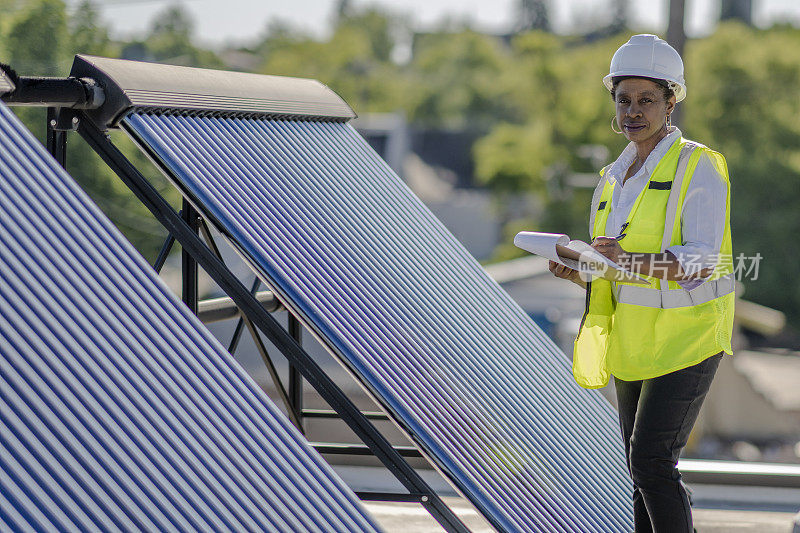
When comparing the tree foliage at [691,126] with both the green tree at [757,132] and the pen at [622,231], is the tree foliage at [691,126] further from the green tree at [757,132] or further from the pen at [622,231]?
the pen at [622,231]

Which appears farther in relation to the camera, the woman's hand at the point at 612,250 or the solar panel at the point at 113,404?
the woman's hand at the point at 612,250

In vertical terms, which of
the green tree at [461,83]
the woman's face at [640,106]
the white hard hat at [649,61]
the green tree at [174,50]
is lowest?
the green tree at [461,83]

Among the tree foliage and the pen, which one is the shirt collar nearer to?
the pen

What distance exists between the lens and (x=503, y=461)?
3172 millimetres

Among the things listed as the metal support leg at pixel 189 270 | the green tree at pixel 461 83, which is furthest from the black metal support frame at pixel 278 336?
the green tree at pixel 461 83

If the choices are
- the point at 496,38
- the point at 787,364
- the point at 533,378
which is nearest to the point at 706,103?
the point at 787,364

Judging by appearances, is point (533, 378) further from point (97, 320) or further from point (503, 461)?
point (97, 320)

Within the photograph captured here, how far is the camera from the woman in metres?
3.01

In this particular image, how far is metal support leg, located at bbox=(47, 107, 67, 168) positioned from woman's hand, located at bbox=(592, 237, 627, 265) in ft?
5.04

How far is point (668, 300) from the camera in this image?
10.2ft

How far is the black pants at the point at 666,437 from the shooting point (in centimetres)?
305

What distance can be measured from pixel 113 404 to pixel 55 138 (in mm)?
1445

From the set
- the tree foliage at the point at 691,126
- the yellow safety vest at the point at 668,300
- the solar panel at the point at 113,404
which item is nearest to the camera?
the solar panel at the point at 113,404

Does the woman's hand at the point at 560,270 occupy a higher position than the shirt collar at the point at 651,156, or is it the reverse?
the shirt collar at the point at 651,156
